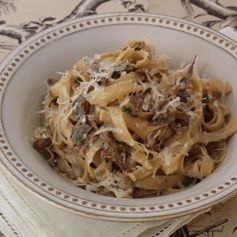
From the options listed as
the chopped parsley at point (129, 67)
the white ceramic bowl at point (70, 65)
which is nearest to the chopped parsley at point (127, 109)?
the chopped parsley at point (129, 67)

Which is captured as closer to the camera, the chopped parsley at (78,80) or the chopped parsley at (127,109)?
the chopped parsley at (127,109)

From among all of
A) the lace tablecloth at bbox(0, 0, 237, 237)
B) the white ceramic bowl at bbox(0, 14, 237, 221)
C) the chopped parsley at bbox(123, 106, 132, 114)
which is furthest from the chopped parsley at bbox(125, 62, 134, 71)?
the lace tablecloth at bbox(0, 0, 237, 237)

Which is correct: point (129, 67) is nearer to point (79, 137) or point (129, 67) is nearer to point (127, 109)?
point (127, 109)

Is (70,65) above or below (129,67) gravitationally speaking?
below

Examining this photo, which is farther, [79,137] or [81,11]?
[81,11]

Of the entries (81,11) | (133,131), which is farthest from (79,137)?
(81,11)

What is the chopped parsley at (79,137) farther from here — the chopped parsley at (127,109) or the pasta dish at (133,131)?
the chopped parsley at (127,109)

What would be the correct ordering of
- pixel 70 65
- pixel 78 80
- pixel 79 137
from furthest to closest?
pixel 70 65
pixel 78 80
pixel 79 137
